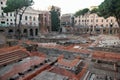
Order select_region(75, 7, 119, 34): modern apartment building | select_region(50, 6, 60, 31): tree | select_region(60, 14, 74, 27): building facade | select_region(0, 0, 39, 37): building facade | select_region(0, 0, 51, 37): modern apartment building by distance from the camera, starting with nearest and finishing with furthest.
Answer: select_region(0, 0, 39, 37): building facade → select_region(0, 0, 51, 37): modern apartment building → select_region(50, 6, 60, 31): tree → select_region(75, 7, 119, 34): modern apartment building → select_region(60, 14, 74, 27): building facade

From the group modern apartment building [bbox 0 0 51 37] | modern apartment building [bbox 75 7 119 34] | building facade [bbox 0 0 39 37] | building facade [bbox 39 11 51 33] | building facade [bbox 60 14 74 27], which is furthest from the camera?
building facade [bbox 60 14 74 27]

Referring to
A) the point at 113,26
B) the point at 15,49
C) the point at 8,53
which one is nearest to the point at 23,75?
the point at 8,53

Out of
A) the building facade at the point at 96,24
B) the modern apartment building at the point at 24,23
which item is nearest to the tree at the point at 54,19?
the modern apartment building at the point at 24,23

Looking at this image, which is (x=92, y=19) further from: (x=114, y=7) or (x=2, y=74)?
(x=2, y=74)

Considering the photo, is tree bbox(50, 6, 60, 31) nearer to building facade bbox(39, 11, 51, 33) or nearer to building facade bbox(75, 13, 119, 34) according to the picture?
building facade bbox(39, 11, 51, 33)

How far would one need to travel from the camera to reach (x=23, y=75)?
1034 centimetres

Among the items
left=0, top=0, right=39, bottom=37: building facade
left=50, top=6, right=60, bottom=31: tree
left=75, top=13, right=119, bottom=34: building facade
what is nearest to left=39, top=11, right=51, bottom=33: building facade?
left=50, top=6, right=60, bottom=31: tree

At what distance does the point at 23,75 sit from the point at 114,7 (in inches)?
869

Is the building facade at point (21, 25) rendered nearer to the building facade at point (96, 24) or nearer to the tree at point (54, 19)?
the tree at point (54, 19)

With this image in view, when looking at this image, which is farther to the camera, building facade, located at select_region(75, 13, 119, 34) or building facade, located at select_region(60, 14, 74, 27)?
building facade, located at select_region(60, 14, 74, 27)

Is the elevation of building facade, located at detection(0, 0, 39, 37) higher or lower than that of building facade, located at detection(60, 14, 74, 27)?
lower

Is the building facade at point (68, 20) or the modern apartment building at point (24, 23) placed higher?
the building facade at point (68, 20)

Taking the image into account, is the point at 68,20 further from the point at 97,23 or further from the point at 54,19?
the point at 54,19

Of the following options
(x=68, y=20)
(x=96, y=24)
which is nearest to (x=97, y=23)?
(x=96, y=24)
